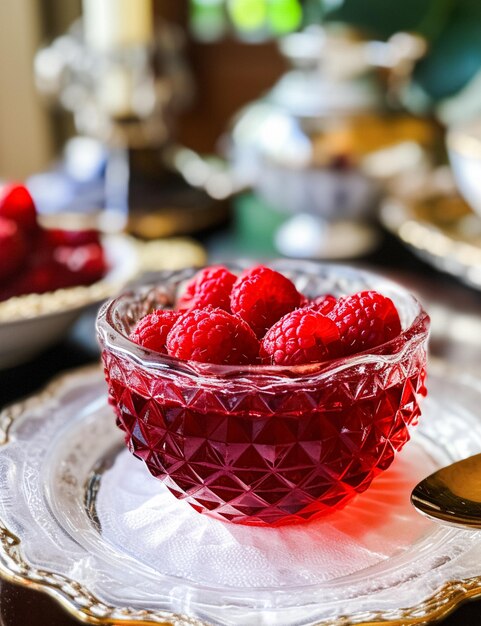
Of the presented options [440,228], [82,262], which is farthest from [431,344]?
[82,262]

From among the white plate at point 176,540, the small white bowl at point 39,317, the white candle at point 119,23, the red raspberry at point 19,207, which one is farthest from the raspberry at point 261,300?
the white candle at point 119,23

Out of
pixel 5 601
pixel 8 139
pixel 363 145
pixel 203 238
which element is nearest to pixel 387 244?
pixel 363 145

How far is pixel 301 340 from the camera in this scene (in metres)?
0.41

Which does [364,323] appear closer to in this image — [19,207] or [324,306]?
[324,306]

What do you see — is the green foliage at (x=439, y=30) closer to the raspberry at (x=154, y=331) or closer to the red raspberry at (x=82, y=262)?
the red raspberry at (x=82, y=262)

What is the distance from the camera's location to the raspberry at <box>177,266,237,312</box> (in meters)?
0.48

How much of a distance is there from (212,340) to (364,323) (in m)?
0.08

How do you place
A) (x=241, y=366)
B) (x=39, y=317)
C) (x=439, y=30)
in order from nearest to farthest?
(x=241, y=366)
(x=39, y=317)
(x=439, y=30)

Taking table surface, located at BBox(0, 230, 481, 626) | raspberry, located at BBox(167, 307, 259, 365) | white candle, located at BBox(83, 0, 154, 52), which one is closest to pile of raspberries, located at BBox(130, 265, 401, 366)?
raspberry, located at BBox(167, 307, 259, 365)

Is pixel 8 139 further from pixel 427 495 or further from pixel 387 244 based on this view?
pixel 427 495

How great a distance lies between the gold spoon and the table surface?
0.05m

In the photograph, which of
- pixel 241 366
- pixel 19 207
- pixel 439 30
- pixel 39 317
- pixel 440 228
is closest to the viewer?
pixel 241 366

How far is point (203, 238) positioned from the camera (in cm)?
106

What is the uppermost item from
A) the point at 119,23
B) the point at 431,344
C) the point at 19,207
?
the point at 119,23
